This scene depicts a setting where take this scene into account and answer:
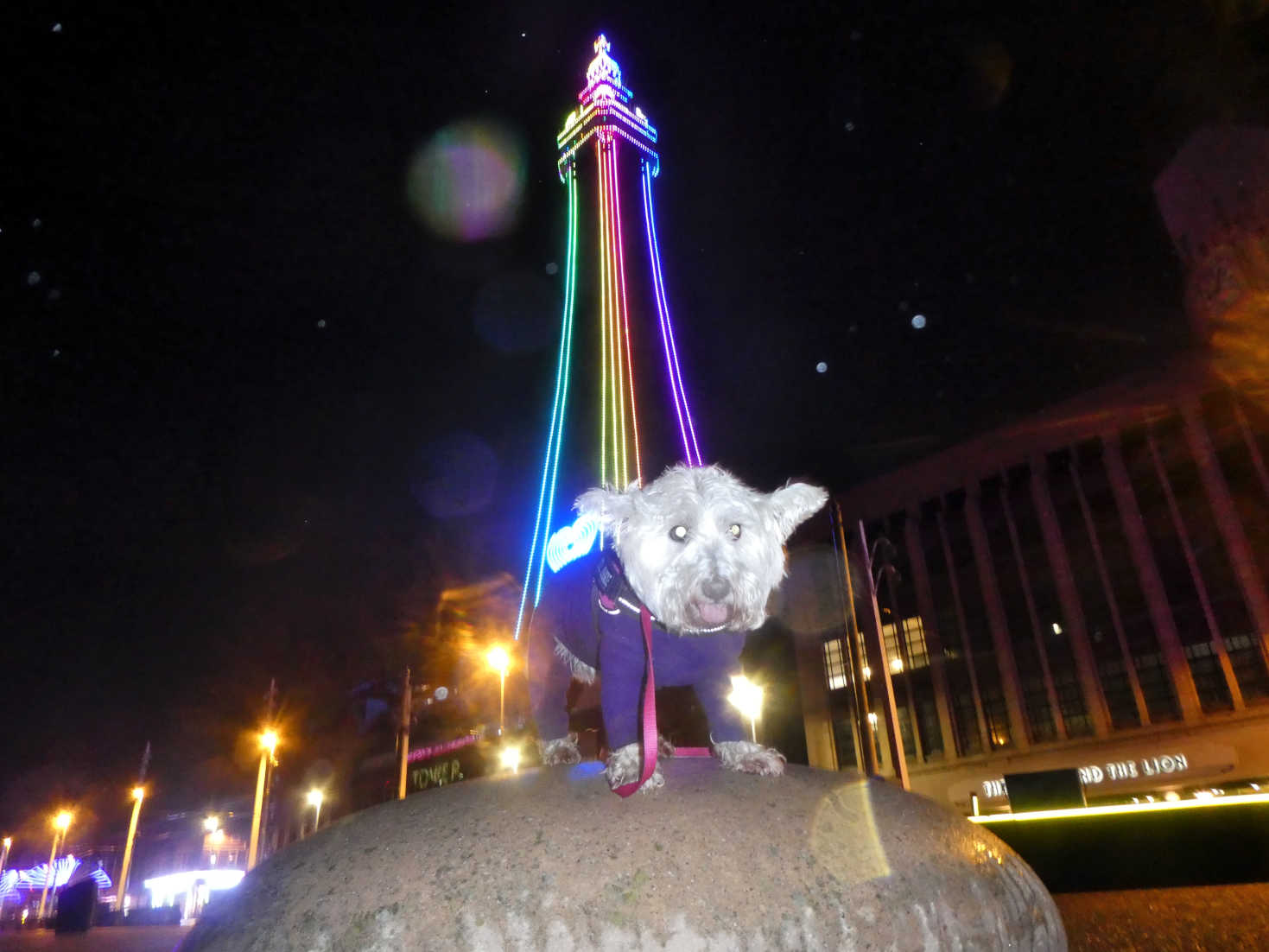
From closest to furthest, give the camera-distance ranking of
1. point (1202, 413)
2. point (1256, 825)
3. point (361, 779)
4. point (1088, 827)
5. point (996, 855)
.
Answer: point (996, 855)
point (1256, 825)
point (1088, 827)
point (1202, 413)
point (361, 779)

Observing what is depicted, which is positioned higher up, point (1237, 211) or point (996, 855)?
point (1237, 211)

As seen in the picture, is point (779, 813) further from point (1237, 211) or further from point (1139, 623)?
point (1237, 211)

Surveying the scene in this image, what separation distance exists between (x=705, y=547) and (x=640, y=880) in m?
1.51

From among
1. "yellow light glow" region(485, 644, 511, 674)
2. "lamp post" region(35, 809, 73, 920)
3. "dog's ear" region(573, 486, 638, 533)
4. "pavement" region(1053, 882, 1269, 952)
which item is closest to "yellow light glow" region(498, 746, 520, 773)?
"yellow light glow" region(485, 644, 511, 674)

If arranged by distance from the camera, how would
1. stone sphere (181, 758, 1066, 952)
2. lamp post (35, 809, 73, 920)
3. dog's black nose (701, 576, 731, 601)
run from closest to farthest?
stone sphere (181, 758, 1066, 952) < dog's black nose (701, 576, 731, 601) < lamp post (35, 809, 73, 920)

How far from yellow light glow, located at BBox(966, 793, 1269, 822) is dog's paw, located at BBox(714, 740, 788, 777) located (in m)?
4.33

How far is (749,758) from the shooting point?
140 inches

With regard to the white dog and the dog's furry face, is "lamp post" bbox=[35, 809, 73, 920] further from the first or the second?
the dog's furry face

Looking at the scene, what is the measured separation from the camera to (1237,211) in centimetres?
3978

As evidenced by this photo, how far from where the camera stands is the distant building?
3356cm

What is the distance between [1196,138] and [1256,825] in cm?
4746

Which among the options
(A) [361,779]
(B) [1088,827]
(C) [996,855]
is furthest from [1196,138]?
(A) [361,779]

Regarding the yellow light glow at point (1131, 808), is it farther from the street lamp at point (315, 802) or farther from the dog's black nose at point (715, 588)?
the street lamp at point (315, 802)

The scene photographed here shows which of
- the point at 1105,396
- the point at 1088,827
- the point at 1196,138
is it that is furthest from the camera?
the point at 1196,138
